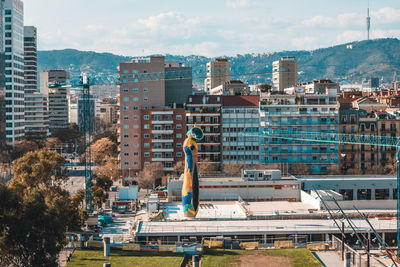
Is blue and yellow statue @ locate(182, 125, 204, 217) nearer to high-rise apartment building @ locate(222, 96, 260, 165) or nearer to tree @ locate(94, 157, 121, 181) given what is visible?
high-rise apartment building @ locate(222, 96, 260, 165)

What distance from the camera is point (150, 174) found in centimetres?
9175

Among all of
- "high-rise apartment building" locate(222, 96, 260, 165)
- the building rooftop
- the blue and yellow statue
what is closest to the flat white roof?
the blue and yellow statue

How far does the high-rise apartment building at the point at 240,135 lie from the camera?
3792 inches

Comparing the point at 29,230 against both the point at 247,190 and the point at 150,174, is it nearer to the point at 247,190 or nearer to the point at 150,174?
the point at 247,190

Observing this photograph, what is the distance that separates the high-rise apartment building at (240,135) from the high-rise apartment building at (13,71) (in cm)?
5055

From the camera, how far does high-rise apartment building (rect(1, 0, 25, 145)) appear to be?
125 meters

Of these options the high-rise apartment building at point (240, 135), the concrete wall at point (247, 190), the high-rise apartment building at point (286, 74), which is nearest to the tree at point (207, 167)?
the high-rise apartment building at point (240, 135)

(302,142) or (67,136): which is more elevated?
(302,142)

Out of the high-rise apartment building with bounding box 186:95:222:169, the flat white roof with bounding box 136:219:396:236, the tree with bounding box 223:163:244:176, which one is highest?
the high-rise apartment building with bounding box 186:95:222:169

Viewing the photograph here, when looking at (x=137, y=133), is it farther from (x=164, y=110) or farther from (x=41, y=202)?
(x=41, y=202)

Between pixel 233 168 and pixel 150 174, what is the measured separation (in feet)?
41.3

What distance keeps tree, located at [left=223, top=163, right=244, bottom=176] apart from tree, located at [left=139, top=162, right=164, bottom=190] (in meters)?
10.2

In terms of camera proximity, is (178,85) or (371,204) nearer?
(371,204)

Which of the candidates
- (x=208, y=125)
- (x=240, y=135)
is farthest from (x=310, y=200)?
(x=208, y=125)
